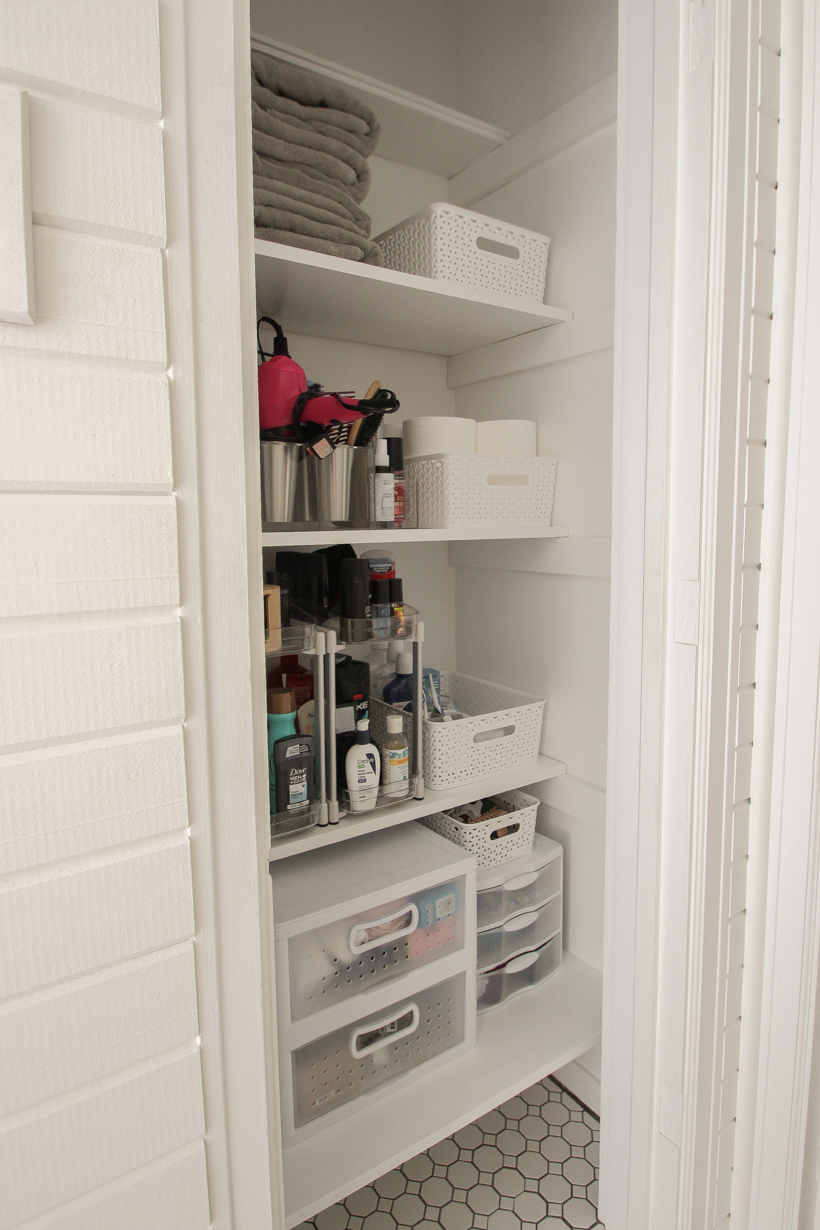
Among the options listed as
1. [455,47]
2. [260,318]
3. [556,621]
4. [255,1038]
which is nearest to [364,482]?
[260,318]

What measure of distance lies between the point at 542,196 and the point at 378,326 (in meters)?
0.38

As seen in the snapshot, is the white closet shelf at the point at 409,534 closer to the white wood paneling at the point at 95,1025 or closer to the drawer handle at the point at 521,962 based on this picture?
the white wood paneling at the point at 95,1025

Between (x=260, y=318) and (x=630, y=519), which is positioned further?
(x=260, y=318)

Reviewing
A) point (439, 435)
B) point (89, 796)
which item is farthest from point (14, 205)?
point (439, 435)

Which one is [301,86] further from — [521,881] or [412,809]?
[521,881]

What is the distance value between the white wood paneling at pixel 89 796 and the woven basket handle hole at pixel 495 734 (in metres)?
0.69

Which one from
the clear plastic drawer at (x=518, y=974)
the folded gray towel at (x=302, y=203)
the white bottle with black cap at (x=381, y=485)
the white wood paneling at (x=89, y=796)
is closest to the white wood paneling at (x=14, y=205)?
the white wood paneling at (x=89, y=796)

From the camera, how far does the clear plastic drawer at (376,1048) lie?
0.96 m

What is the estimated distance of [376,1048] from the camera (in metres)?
1.01

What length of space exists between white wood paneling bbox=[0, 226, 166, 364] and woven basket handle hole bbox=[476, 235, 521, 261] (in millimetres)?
788

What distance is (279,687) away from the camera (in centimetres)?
108

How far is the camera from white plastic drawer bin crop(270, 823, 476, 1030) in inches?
36.6

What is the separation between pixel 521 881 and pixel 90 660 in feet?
3.04

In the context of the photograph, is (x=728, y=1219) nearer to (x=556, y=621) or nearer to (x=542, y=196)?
(x=556, y=621)
